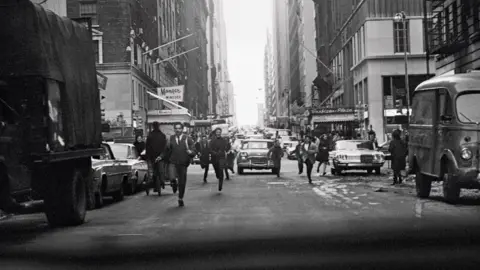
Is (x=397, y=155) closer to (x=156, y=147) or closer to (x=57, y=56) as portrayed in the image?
(x=156, y=147)

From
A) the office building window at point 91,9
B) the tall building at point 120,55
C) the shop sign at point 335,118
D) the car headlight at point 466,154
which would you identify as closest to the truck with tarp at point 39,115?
the car headlight at point 466,154

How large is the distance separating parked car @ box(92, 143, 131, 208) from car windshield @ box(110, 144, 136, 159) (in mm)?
1270

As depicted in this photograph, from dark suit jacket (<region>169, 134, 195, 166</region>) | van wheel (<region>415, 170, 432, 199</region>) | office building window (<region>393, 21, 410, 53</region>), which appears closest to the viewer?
dark suit jacket (<region>169, 134, 195, 166</region>)

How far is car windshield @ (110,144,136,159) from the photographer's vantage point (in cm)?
2125

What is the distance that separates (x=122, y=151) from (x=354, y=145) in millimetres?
12420

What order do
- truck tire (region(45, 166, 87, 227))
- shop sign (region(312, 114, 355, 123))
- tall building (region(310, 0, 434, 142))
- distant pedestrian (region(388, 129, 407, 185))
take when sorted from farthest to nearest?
shop sign (region(312, 114, 355, 123)) → tall building (region(310, 0, 434, 142)) → distant pedestrian (region(388, 129, 407, 185)) → truck tire (region(45, 166, 87, 227))

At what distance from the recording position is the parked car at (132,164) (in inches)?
810

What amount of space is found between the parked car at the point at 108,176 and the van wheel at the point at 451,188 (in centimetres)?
710

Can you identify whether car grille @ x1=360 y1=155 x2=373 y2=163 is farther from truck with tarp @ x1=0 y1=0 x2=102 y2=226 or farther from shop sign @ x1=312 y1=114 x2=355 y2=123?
shop sign @ x1=312 y1=114 x2=355 y2=123

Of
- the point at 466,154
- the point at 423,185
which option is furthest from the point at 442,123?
the point at 423,185

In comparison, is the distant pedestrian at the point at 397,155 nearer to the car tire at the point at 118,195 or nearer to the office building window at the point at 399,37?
the car tire at the point at 118,195

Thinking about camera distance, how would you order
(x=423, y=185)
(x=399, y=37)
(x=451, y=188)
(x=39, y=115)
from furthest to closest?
(x=399, y=37), (x=423, y=185), (x=451, y=188), (x=39, y=115)

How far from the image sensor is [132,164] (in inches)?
806

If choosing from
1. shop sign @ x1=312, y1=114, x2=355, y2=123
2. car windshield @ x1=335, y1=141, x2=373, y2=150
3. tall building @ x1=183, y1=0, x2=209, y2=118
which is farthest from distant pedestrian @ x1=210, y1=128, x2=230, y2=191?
Answer: tall building @ x1=183, y1=0, x2=209, y2=118
